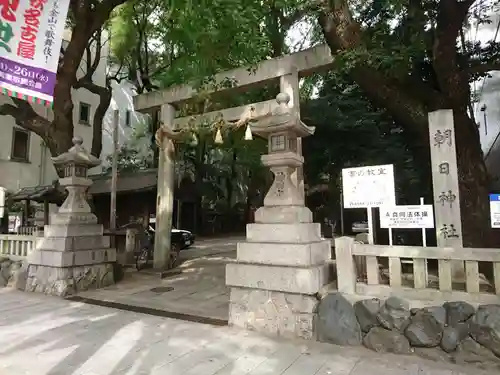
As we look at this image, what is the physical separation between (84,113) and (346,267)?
21721 mm

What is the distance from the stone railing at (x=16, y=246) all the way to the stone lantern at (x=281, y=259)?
217 inches

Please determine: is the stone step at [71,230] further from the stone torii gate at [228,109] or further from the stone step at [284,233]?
the stone step at [284,233]

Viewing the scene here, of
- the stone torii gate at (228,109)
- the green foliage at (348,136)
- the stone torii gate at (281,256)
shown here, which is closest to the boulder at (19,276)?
the stone torii gate at (228,109)

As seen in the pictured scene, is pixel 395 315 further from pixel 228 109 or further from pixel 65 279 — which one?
pixel 228 109

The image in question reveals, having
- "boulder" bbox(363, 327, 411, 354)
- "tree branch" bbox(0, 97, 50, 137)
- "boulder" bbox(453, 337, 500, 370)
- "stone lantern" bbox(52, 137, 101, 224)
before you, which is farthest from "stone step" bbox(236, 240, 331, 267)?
"tree branch" bbox(0, 97, 50, 137)

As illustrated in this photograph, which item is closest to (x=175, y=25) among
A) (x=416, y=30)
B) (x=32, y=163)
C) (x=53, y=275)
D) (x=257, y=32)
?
(x=257, y=32)

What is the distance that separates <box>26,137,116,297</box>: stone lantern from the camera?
7.33m

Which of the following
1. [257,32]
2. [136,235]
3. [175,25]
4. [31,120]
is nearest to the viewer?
[257,32]

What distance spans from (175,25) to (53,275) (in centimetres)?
567

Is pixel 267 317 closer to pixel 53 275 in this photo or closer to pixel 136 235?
pixel 53 275

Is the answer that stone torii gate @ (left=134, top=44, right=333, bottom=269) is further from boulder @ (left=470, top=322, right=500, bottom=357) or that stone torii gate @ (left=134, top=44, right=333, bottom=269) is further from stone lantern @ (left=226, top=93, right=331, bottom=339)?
boulder @ (left=470, top=322, right=500, bottom=357)

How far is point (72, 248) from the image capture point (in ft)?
24.3

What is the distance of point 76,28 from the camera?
30.3 ft

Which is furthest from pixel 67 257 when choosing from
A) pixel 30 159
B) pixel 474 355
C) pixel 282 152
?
pixel 30 159
